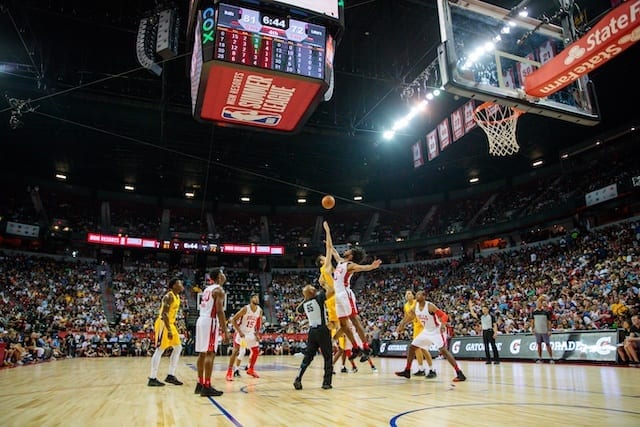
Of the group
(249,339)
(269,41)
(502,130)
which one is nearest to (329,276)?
(249,339)

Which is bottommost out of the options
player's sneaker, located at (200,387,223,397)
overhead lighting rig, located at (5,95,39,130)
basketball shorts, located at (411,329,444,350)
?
player's sneaker, located at (200,387,223,397)

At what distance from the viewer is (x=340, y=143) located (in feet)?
87.2

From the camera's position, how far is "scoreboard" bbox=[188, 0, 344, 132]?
8172mm

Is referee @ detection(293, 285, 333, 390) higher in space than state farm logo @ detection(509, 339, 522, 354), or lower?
higher

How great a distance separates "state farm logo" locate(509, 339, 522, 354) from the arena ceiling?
10.5 metres

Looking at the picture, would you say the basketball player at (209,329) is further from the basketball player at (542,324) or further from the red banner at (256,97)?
the basketball player at (542,324)

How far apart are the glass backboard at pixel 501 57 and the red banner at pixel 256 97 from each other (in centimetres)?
266

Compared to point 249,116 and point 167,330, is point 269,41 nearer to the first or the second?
point 249,116

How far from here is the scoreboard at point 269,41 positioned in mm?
8156

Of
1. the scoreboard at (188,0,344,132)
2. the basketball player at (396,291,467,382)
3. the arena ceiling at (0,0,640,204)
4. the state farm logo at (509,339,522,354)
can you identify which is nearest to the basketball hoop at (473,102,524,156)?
the arena ceiling at (0,0,640,204)

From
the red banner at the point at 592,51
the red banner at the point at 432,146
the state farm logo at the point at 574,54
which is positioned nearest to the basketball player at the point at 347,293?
the red banner at the point at 592,51

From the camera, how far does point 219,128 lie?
77.5ft

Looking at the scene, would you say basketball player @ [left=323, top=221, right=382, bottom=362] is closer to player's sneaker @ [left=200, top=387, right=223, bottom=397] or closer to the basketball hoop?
player's sneaker @ [left=200, top=387, right=223, bottom=397]

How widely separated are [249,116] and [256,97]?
0.90 metres
